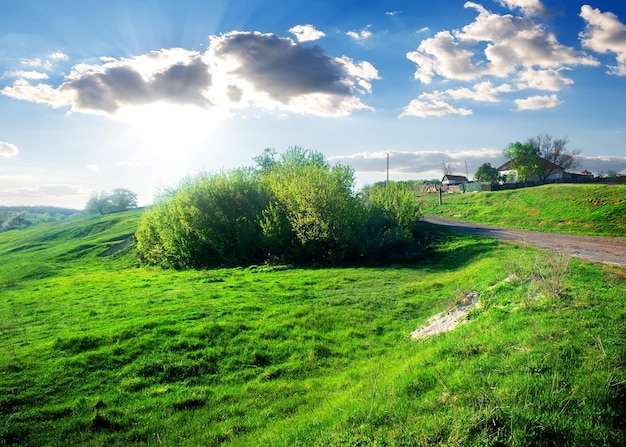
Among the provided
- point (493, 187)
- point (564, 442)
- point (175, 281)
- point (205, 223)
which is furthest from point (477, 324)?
point (493, 187)

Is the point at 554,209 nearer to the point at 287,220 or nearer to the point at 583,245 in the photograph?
the point at 583,245

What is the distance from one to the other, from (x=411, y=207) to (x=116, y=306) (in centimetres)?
2782

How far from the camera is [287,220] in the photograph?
37031 millimetres

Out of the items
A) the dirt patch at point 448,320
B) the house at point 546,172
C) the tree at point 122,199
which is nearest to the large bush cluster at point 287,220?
the dirt patch at point 448,320

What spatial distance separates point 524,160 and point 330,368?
8715 centimetres

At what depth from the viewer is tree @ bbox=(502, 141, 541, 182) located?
8149cm

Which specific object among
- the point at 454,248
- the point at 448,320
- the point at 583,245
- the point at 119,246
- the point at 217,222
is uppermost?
the point at 217,222

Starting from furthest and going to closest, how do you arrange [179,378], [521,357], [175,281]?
1. [175,281]
2. [179,378]
3. [521,357]

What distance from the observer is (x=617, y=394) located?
6438 millimetres

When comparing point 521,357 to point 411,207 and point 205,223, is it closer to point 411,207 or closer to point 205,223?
point 411,207

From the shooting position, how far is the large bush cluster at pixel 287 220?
34.3 meters

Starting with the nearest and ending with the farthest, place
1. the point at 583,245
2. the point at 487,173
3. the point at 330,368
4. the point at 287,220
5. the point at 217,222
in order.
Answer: the point at 330,368, the point at 583,245, the point at 287,220, the point at 217,222, the point at 487,173

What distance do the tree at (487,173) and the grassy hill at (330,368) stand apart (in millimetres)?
80208

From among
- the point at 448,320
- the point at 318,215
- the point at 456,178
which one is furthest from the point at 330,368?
the point at 456,178
